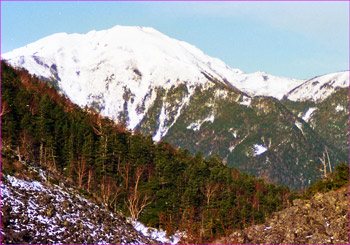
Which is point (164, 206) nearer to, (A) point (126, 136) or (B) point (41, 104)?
(A) point (126, 136)

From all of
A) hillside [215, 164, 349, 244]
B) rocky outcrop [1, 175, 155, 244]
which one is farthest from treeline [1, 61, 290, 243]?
hillside [215, 164, 349, 244]

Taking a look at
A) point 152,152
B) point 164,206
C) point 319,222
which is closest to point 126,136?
point 152,152

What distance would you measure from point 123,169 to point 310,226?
229 ft

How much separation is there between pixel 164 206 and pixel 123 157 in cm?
1938

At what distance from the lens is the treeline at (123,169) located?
80.6 m

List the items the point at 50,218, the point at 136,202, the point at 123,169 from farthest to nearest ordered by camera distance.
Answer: the point at 123,169
the point at 136,202
the point at 50,218

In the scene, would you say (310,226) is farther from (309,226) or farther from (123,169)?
(123,169)

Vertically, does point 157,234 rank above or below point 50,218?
below

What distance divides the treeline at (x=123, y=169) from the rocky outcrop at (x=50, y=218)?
22188 millimetres

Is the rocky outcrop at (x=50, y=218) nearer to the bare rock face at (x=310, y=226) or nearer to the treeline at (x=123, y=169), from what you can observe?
the bare rock face at (x=310, y=226)

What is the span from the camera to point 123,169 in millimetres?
96500

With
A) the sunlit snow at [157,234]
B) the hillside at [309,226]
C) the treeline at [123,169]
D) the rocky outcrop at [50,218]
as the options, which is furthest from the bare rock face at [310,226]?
the treeline at [123,169]

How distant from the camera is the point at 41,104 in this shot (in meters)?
92.2

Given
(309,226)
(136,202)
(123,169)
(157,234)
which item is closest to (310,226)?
(309,226)
